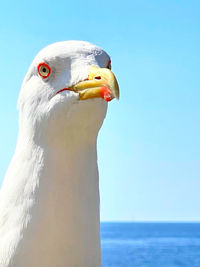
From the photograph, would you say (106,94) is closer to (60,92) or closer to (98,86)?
(98,86)

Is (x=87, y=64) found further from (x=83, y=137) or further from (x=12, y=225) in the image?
(x=12, y=225)

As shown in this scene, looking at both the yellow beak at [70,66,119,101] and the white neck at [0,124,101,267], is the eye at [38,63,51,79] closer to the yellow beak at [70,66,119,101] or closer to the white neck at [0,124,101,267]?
the yellow beak at [70,66,119,101]

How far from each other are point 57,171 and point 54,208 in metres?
0.22

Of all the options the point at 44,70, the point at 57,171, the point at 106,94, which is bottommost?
the point at 57,171

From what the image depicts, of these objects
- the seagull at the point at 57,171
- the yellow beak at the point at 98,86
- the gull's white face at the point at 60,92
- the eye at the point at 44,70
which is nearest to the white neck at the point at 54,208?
the seagull at the point at 57,171

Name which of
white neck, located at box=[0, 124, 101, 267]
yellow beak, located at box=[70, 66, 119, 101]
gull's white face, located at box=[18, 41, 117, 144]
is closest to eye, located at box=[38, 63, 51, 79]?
gull's white face, located at box=[18, 41, 117, 144]

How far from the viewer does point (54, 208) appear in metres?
3.72

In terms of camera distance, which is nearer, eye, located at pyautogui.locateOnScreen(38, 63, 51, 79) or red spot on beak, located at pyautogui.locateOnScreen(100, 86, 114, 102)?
red spot on beak, located at pyautogui.locateOnScreen(100, 86, 114, 102)

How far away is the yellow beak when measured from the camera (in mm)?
3510

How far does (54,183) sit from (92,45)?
0.85 meters

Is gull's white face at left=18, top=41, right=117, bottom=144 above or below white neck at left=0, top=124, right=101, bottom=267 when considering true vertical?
above

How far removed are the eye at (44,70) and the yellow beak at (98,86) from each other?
0.20 m

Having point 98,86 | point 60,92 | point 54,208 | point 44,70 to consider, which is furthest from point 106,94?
point 54,208

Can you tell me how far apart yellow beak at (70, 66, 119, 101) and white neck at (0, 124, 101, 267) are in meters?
0.25
